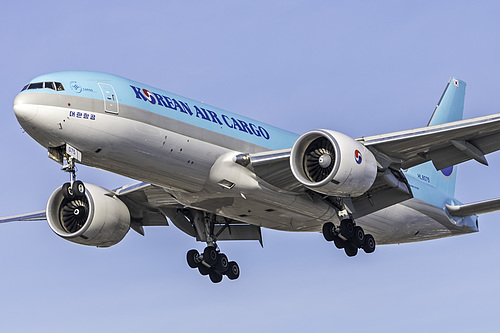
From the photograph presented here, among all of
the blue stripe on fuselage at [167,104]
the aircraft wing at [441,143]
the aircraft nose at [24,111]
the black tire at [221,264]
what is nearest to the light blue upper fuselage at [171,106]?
the blue stripe on fuselage at [167,104]

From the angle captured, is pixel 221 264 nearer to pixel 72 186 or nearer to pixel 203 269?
pixel 203 269

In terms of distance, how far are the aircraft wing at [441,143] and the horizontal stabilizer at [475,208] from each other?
3.73 metres

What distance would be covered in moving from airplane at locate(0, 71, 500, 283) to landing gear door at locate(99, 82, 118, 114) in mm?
33

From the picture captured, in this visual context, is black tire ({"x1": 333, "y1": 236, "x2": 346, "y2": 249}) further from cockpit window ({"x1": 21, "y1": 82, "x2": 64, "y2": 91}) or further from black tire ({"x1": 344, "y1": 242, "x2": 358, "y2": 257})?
cockpit window ({"x1": 21, "y1": 82, "x2": 64, "y2": 91})

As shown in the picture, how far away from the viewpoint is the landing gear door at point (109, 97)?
1131 inches

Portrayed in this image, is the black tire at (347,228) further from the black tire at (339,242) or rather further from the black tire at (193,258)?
the black tire at (193,258)

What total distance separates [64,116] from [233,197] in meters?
6.87

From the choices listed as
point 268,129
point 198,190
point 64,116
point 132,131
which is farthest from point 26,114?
point 268,129

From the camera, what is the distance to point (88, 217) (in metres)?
34.8

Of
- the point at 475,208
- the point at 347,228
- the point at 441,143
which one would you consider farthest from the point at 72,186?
the point at 475,208

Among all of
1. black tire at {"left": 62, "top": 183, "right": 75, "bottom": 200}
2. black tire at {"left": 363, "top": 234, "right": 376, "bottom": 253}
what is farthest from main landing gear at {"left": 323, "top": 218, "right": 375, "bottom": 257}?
black tire at {"left": 62, "top": 183, "right": 75, "bottom": 200}

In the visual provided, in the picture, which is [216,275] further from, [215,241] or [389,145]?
[389,145]

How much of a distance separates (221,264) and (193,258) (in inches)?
45.4

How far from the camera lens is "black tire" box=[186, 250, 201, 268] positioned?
119 feet
